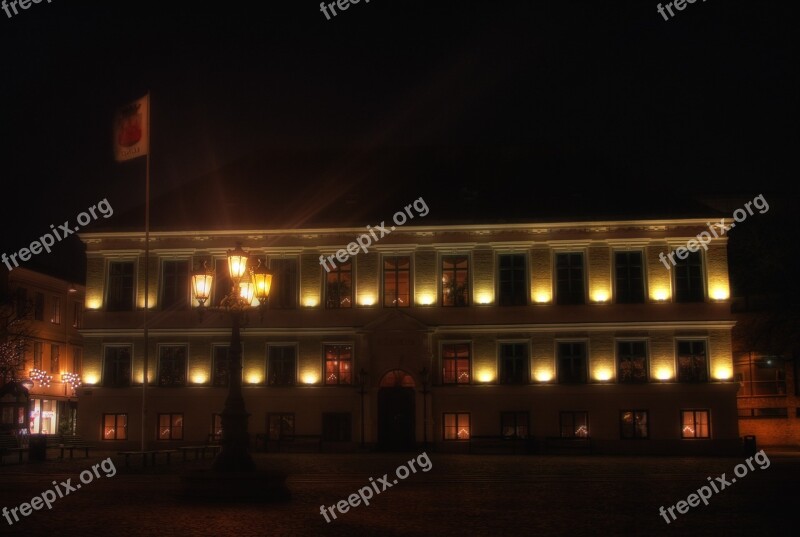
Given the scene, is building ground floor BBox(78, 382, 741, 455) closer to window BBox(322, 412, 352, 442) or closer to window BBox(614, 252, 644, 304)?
window BBox(322, 412, 352, 442)

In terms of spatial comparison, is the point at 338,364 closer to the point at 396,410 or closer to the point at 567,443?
the point at 396,410

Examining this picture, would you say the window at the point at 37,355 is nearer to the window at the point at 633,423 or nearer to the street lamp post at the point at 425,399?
the street lamp post at the point at 425,399

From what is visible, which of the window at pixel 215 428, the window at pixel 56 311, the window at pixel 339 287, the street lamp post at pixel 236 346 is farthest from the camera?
the window at pixel 56 311

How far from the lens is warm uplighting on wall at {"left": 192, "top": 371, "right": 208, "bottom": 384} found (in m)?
45.5

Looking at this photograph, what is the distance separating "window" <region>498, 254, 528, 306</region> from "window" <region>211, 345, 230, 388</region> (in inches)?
529

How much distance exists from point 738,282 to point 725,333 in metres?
6.72

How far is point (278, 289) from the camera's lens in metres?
45.7

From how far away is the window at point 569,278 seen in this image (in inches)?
1746

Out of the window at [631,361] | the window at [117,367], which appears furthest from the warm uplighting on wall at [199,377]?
the window at [631,361]

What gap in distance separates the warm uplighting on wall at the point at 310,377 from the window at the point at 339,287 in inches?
129

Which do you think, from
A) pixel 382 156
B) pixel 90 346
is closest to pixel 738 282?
pixel 382 156

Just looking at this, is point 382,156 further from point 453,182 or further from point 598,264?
point 598,264

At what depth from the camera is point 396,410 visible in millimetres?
44312

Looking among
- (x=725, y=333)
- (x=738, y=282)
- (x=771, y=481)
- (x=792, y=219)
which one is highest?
(x=792, y=219)
